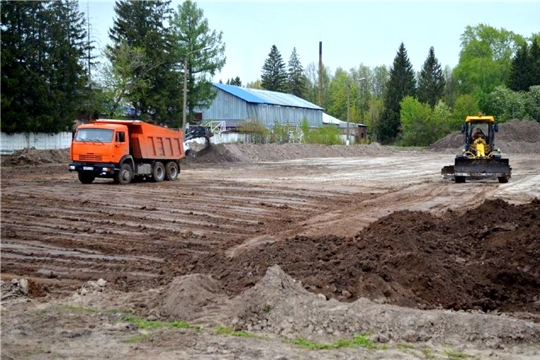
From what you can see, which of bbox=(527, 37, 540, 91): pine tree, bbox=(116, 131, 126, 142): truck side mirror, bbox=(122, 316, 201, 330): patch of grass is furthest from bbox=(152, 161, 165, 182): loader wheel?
bbox=(527, 37, 540, 91): pine tree

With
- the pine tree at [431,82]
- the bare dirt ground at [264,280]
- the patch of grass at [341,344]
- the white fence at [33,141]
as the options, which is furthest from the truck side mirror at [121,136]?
the pine tree at [431,82]

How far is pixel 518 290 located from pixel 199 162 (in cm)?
3832

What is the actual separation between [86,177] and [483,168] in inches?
633

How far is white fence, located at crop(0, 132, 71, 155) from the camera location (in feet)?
140

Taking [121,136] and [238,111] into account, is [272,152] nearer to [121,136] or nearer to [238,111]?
[238,111]

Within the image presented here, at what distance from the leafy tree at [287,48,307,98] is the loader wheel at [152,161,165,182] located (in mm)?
90796

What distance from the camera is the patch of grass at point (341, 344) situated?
6.61 metres

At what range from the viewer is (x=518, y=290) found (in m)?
9.76

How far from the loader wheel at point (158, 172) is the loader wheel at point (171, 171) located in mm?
278

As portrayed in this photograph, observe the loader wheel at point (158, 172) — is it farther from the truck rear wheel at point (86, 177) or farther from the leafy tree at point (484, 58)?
the leafy tree at point (484, 58)

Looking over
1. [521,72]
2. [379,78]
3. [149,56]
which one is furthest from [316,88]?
[149,56]

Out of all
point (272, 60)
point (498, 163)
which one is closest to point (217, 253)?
point (498, 163)

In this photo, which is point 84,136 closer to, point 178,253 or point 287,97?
point 178,253

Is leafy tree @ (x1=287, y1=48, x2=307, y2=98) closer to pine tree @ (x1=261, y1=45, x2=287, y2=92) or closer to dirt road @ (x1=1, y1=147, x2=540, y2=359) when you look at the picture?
pine tree @ (x1=261, y1=45, x2=287, y2=92)
